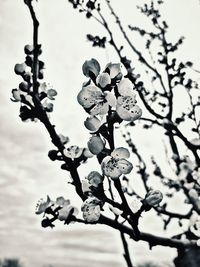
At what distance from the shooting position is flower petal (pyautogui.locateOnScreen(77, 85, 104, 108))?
1.48 meters

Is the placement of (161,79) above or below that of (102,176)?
above

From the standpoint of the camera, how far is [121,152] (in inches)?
58.5

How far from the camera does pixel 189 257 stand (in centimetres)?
256

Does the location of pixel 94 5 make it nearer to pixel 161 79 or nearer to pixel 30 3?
pixel 161 79

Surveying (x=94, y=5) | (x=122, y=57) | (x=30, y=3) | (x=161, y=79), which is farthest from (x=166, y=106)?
(x=30, y=3)

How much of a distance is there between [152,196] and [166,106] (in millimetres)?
4566

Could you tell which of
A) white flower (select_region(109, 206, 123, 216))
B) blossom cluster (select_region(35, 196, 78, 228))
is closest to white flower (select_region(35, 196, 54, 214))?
blossom cluster (select_region(35, 196, 78, 228))

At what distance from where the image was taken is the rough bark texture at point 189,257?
2451 millimetres

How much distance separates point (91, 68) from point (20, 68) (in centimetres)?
104

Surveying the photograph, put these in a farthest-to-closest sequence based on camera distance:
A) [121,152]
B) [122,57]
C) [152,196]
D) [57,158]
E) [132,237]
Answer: [122,57]
[57,158]
[132,237]
[152,196]
[121,152]

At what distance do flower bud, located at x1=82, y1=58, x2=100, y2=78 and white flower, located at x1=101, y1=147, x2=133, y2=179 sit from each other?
356mm

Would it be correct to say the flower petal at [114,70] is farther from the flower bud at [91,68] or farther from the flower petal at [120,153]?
the flower petal at [120,153]

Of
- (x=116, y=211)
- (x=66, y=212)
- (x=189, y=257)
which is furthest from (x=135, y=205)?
(x=189, y=257)

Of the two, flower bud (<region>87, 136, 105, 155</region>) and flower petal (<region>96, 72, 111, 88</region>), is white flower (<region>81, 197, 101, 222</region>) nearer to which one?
flower bud (<region>87, 136, 105, 155</region>)
